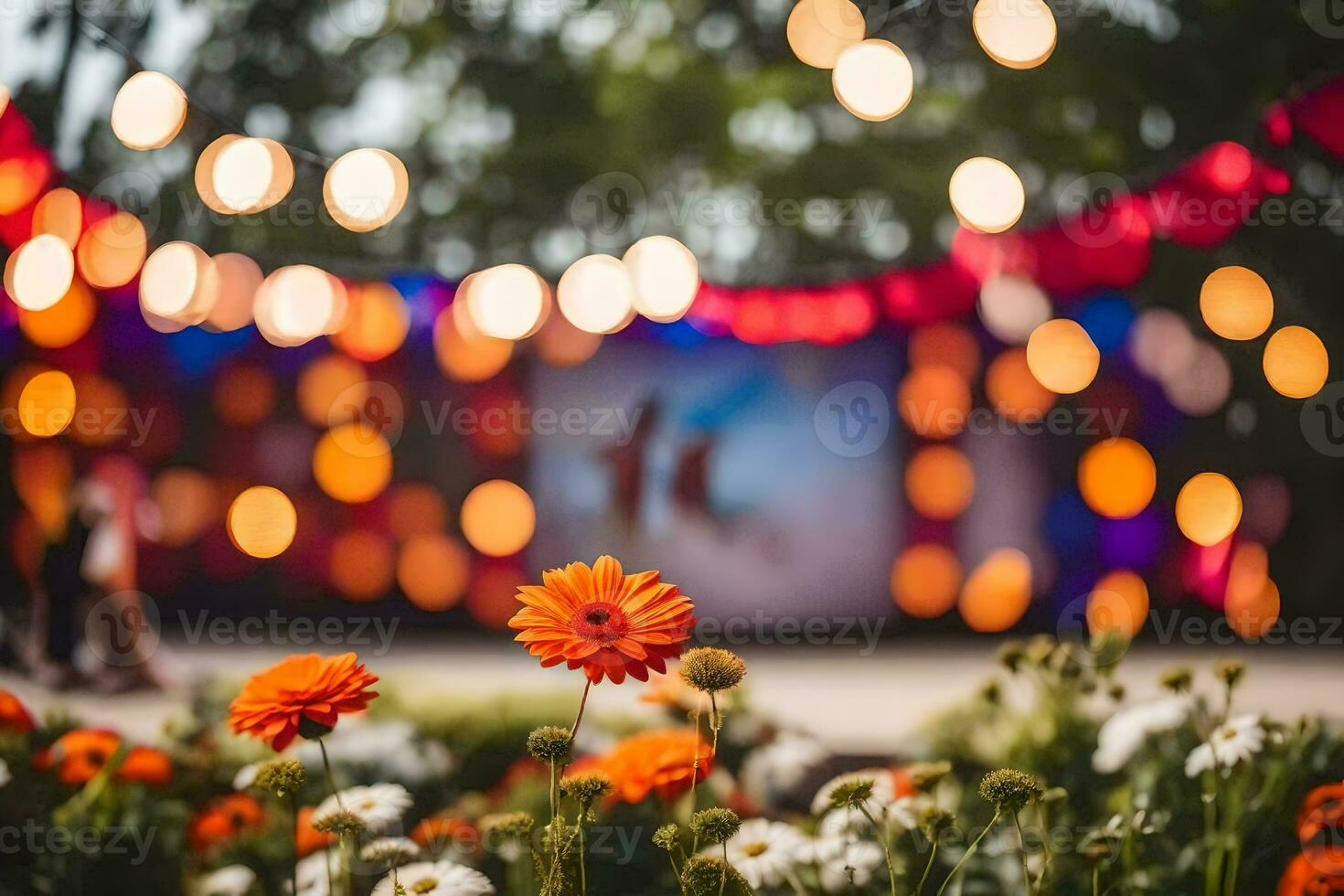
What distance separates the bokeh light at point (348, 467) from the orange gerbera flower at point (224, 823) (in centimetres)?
459

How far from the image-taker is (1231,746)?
0.98m

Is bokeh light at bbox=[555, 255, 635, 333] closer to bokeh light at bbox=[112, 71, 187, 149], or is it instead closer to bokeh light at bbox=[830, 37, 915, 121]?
bokeh light at bbox=[830, 37, 915, 121]

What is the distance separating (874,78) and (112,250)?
69.8 inches

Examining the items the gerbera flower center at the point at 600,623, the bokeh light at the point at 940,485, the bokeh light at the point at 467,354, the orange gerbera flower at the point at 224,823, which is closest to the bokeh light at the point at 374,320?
the bokeh light at the point at 467,354

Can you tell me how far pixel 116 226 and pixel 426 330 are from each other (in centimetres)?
328

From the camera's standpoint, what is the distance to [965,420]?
5594 mm

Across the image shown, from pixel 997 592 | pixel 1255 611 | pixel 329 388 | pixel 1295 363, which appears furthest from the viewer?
pixel 329 388

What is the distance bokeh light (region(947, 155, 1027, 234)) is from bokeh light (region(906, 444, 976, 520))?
3381 millimetres

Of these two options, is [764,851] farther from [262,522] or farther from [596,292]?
[262,522]

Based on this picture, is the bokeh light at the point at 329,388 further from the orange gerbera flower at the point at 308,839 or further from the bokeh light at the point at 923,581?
the orange gerbera flower at the point at 308,839

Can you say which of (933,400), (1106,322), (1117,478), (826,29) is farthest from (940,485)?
(826,29)

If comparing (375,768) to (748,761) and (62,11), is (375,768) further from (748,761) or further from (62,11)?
(62,11)

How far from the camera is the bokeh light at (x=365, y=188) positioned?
2141 millimetres

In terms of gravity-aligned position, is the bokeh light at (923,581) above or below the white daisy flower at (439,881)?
below
